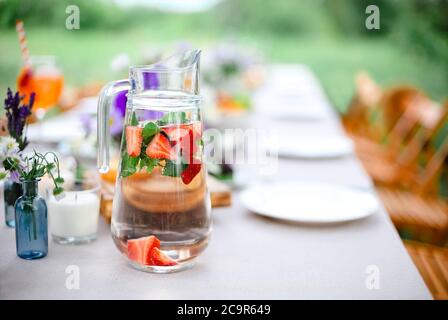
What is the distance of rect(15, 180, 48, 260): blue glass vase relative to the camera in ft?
2.97

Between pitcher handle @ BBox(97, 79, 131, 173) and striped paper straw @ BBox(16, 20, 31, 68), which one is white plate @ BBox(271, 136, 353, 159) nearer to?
striped paper straw @ BBox(16, 20, 31, 68)

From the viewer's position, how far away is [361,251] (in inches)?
39.4

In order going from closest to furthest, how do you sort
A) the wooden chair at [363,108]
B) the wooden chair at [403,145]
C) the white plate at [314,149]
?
the white plate at [314,149] < the wooden chair at [403,145] < the wooden chair at [363,108]

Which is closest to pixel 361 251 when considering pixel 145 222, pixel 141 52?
pixel 145 222

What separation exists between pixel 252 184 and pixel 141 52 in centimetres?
77

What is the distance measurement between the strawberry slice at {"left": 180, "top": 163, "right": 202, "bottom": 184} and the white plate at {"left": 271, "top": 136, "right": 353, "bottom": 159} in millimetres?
871

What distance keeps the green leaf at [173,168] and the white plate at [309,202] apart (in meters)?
0.32

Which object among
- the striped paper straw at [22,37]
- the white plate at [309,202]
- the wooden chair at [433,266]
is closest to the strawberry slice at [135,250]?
the white plate at [309,202]

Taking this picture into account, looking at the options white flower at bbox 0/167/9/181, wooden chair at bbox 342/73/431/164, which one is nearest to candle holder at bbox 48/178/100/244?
white flower at bbox 0/167/9/181

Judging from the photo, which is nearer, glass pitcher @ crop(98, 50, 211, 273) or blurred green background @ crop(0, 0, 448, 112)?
glass pitcher @ crop(98, 50, 211, 273)

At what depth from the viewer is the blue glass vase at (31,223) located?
91 centimetres

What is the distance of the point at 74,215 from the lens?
0.99 metres

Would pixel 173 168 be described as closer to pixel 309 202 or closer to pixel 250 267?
pixel 250 267

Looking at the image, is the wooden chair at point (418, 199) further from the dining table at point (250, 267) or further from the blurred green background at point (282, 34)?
the blurred green background at point (282, 34)
